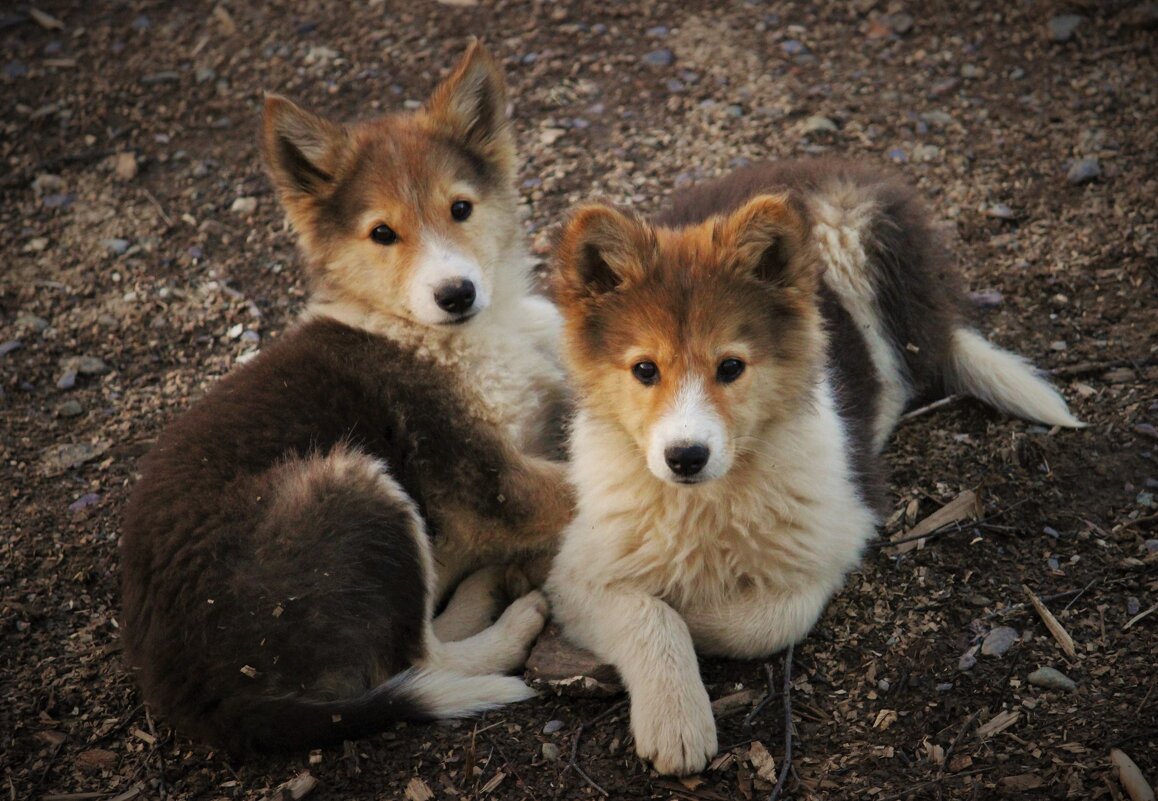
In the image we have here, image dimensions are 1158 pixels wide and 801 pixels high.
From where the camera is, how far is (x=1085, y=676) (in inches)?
134

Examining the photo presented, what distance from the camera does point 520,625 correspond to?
153 inches

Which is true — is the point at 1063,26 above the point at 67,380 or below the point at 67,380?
above

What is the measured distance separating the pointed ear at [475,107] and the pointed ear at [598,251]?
112cm

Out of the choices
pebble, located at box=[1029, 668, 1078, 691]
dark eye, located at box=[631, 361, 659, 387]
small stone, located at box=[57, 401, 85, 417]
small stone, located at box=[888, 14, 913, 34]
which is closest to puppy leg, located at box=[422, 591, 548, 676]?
dark eye, located at box=[631, 361, 659, 387]

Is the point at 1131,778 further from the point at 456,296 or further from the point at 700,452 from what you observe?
the point at 456,296

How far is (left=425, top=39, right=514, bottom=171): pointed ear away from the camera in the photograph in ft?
14.0

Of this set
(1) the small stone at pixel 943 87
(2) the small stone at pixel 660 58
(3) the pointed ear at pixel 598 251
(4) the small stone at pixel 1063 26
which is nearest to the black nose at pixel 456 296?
(3) the pointed ear at pixel 598 251

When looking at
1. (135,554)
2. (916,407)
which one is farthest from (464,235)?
(916,407)

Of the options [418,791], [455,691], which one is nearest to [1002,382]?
[455,691]

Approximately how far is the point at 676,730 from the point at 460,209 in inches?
81.6

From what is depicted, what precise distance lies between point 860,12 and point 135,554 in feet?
16.9

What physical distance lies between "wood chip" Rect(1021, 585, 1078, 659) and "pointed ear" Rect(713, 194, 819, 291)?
132cm

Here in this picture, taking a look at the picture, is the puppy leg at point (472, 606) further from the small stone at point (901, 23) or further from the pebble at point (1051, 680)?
the small stone at point (901, 23)

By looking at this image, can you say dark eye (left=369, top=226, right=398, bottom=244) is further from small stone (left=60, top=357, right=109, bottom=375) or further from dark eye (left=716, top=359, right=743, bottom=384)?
small stone (left=60, top=357, right=109, bottom=375)
